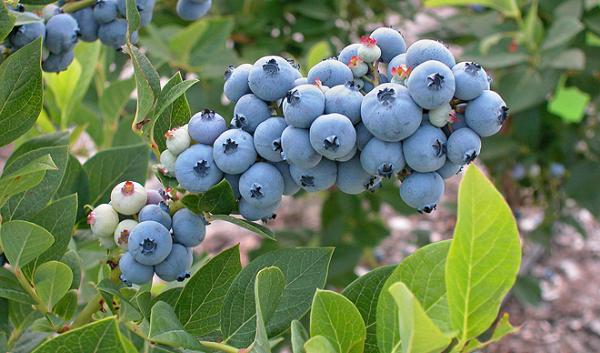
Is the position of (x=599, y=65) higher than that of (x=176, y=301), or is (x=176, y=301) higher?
(x=176, y=301)

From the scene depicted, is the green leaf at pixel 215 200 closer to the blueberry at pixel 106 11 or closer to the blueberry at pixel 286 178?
the blueberry at pixel 286 178

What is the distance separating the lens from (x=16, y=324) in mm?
1002

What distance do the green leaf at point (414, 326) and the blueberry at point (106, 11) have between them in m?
0.52

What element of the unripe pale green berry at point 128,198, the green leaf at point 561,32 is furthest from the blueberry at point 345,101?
the green leaf at point 561,32

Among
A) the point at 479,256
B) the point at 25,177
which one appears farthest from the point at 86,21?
the point at 479,256

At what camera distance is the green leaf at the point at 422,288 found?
2.27 feet

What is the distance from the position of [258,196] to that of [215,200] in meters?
0.05

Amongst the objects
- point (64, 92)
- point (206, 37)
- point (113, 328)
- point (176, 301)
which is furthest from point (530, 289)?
point (113, 328)

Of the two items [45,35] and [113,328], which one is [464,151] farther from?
[45,35]

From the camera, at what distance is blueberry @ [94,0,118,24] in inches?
35.6

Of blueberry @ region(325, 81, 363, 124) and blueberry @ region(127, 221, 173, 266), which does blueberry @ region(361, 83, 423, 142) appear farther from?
blueberry @ region(127, 221, 173, 266)

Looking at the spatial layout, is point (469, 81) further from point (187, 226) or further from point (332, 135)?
point (187, 226)

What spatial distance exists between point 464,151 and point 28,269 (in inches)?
19.4

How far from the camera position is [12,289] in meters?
0.84
